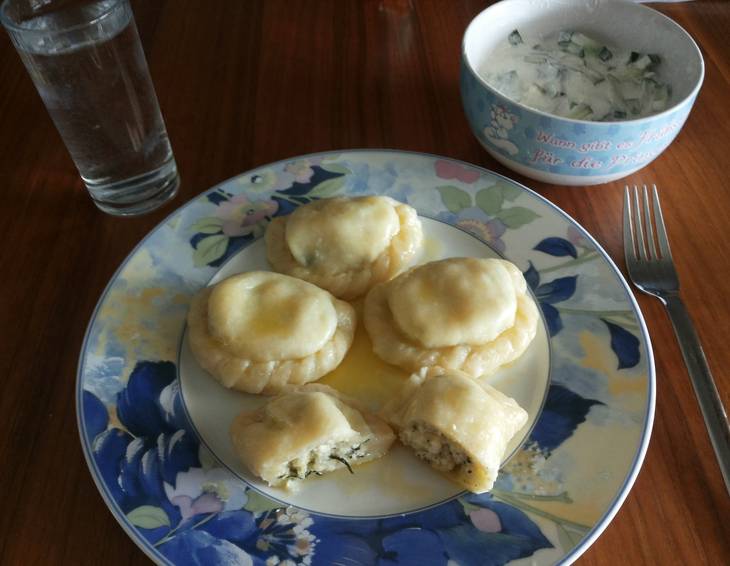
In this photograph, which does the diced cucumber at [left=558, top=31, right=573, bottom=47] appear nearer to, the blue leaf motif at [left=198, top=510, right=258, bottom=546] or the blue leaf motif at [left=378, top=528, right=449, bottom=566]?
the blue leaf motif at [left=378, top=528, right=449, bottom=566]

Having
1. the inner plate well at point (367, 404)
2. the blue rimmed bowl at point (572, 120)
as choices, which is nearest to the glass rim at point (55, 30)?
the inner plate well at point (367, 404)

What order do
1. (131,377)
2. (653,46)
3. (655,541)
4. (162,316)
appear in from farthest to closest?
(653,46) → (162,316) → (131,377) → (655,541)

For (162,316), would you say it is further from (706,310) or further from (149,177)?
(706,310)

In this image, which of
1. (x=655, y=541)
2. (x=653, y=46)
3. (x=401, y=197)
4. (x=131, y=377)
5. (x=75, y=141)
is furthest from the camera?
(x=653, y=46)

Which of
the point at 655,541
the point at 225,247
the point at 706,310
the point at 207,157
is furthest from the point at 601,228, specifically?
the point at 207,157

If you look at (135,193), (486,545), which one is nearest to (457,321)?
(486,545)

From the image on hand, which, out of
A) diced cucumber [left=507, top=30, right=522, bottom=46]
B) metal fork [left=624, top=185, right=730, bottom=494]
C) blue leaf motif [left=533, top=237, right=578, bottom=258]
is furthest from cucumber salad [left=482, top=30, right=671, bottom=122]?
blue leaf motif [left=533, top=237, right=578, bottom=258]

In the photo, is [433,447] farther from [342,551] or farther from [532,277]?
[532,277]
